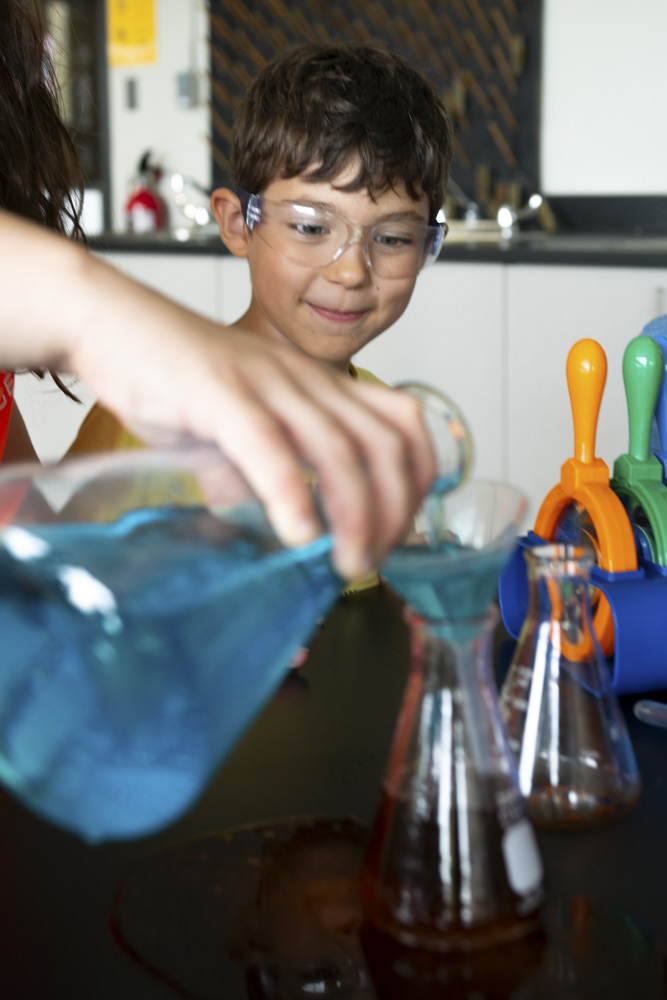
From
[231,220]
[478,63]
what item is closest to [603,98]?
[478,63]

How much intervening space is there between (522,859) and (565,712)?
13cm

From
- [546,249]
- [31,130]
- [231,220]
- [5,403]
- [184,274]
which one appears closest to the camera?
[31,130]

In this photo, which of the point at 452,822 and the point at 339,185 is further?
the point at 339,185

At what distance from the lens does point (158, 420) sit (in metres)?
0.36

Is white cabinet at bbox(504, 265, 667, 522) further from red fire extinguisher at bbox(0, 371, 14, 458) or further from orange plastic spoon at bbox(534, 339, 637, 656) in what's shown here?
orange plastic spoon at bbox(534, 339, 637, 656)

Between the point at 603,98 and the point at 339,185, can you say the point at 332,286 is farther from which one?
the point at 603,98

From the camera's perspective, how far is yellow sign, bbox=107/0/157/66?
362cm

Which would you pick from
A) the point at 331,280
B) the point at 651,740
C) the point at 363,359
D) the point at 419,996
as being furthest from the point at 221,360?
the point at 363,359

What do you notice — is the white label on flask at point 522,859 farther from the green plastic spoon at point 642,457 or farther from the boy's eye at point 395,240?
the boy's eye at point 395,240

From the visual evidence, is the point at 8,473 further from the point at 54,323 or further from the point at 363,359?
the point at 363,359

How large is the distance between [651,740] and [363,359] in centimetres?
206

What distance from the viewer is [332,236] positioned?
1186 mm

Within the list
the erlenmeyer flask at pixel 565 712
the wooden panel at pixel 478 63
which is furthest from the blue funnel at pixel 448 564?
the wooden panel at pixel 478 63

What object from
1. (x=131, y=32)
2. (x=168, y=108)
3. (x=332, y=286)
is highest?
(x=131, y=32)
